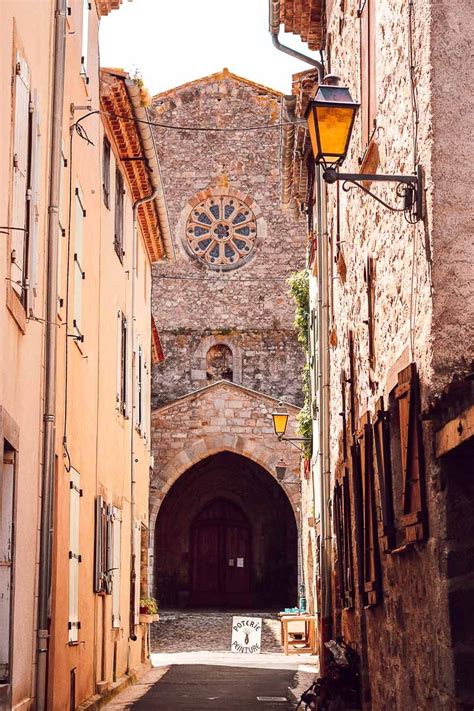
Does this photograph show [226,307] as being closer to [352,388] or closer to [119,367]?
[119,367]

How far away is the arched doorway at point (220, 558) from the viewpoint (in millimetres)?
33406

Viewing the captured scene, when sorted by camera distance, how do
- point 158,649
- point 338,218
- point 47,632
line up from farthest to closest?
point 158,649 < point 338,218 < point 47,632

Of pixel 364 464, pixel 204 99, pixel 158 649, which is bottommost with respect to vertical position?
pixel 158 649

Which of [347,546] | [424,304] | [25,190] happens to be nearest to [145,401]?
[347,546]

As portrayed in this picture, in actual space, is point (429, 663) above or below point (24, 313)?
below

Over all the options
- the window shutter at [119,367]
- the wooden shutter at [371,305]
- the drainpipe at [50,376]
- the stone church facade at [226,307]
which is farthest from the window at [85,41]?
the stone church facade at [226,307]

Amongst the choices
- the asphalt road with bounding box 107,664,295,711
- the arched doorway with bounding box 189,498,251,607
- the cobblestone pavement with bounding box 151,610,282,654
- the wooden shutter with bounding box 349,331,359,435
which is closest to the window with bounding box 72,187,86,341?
the wooden shutter with bounding box 349,331,359,435

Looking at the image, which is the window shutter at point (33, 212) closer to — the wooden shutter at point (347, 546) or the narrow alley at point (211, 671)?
the wooden shutter at point (347, 546)

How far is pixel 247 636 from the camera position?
72.2 ft

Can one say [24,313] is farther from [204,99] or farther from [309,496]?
[204,99]

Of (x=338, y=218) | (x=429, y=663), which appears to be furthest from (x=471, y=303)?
(x=338, y=218)

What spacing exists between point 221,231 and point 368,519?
2559 centimetres

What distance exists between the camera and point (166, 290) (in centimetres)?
3391

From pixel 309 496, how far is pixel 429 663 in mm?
15579
